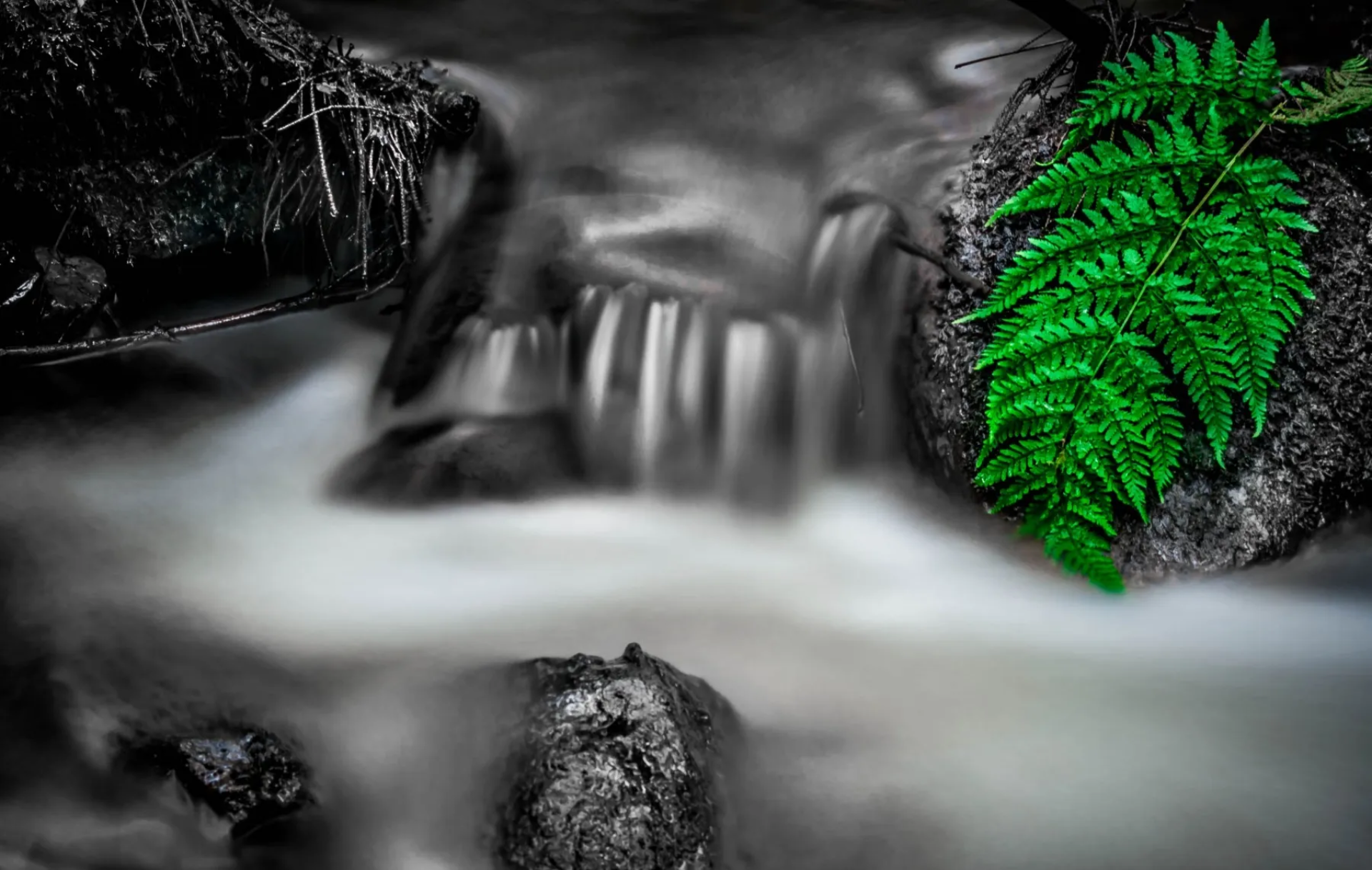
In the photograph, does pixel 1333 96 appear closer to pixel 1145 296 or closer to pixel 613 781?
pixel 1145 296

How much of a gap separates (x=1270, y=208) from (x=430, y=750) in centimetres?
294

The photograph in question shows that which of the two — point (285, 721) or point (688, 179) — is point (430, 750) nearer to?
point (285, 721)

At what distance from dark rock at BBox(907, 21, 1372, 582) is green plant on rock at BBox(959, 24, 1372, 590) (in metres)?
0.11

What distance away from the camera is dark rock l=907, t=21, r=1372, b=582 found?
3227mm

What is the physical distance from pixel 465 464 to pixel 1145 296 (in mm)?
2418

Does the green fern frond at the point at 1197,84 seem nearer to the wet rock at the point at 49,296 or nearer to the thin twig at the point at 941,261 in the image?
the thin twig at the point at 941,261

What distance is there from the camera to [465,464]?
386 cm

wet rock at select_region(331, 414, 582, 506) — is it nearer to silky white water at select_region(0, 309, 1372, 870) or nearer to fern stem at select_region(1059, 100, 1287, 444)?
silky white water at select_region(0, 309, 1372, 870)

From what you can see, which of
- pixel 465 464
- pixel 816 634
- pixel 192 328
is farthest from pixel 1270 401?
pixel 192 328

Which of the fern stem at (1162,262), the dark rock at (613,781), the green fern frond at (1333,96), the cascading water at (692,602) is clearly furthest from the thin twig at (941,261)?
the dark rock at (613,781)

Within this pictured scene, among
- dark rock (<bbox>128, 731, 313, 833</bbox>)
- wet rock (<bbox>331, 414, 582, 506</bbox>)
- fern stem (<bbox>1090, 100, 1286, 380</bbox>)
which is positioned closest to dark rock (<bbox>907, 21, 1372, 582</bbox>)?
fern stem (<bbox>1090, 100, 1286, 380</bbox>)

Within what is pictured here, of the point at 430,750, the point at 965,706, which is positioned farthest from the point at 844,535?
the point at 430,750

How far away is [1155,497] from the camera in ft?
10.5

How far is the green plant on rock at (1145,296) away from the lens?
301 centimetres
